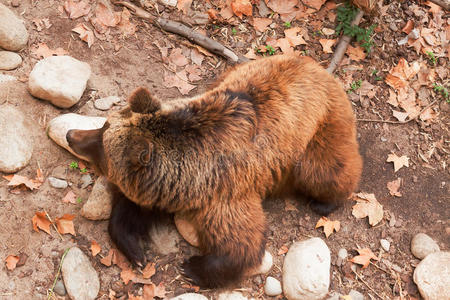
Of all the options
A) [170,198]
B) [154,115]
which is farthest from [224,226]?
[154,115]

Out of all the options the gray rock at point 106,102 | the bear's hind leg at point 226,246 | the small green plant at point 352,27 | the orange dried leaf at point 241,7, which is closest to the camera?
the bear's hind leg at point 226,246

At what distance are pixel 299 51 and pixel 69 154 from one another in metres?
3.34

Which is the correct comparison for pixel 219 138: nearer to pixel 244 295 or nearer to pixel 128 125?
pixel 128 125

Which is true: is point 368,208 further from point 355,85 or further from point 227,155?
point 227,155

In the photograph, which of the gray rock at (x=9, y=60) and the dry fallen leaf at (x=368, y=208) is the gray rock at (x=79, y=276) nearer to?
the gray rock at (x=9, y=60)

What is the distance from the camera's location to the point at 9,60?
17.1ft

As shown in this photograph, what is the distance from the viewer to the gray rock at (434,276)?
453 centimetres

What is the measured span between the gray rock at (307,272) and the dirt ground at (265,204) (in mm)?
190

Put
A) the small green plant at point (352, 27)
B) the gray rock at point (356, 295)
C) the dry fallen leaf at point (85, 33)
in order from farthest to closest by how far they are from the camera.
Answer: the small green plant at point (352, 27)
the dry fallen leaf at point (85, 33)
the gray rock at point (356, 295)

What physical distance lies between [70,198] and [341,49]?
396 centimetres

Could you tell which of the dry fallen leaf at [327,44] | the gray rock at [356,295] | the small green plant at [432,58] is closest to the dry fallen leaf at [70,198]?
the gray rock at [356,295]

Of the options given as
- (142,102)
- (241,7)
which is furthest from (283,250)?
(241,7)

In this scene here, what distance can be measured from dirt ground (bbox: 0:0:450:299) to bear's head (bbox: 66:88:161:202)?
0.88 metres

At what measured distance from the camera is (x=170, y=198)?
412 centimetres
